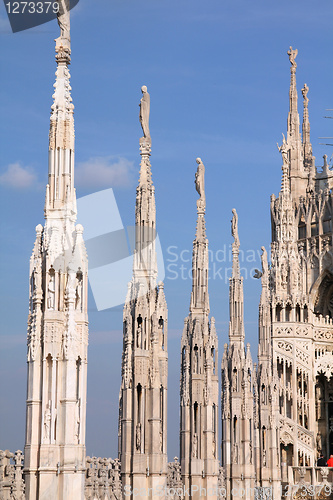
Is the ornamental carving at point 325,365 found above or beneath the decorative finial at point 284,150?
beneath

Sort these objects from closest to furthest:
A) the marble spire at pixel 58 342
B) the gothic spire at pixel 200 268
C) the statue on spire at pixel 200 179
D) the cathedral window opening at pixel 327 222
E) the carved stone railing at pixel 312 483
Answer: the marble spire at pixel 58 342, the gothic spire at pixel 200 268, the statue on spire at pixel 200 179, the carved stone railing at pixel 312 483, the cathedral window opening at pixel 327 222

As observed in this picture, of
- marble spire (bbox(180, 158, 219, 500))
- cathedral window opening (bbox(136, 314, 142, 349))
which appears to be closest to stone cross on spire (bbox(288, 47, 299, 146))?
marble spire (bbox(180, 158, 219, 500))

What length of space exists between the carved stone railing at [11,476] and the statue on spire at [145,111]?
12528 millimetres

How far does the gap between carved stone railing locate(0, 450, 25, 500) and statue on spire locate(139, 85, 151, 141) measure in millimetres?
12528

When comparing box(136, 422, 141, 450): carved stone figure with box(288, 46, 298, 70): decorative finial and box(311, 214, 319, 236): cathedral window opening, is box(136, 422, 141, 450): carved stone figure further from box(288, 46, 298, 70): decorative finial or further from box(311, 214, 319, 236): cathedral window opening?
box(288, 46, 298, 70): decorative finial

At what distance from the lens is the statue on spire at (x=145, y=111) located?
91.8 ft

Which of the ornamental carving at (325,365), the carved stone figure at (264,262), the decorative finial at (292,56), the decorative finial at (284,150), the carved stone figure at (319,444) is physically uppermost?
the decorative finial at (292,56)

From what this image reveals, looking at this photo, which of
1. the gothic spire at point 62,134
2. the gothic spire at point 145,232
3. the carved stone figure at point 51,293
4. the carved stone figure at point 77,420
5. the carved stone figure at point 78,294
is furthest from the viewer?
the gothic spire at point 145,232

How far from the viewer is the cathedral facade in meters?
17.5

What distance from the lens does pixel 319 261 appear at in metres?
49.3

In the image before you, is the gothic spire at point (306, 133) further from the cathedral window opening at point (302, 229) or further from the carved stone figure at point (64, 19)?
the carved stone figure at point (64, 19)

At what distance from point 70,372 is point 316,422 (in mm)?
32083

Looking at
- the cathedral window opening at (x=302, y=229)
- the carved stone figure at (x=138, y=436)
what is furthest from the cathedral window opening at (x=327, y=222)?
the carved stone figure at (x=138, y=436)

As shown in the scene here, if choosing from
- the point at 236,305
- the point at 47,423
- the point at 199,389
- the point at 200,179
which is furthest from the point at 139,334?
the point at 236,305
